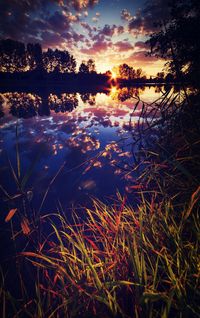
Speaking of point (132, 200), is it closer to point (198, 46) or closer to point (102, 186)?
point (102, 186)

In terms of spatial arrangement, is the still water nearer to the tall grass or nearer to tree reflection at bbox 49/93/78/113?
the tall grass

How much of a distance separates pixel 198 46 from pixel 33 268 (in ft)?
38.5

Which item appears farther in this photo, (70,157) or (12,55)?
(12,55)

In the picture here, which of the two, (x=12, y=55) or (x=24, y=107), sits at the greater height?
(x=12, y=55)

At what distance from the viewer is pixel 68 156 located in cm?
668

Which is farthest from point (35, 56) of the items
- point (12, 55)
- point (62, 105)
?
point (62, 105)

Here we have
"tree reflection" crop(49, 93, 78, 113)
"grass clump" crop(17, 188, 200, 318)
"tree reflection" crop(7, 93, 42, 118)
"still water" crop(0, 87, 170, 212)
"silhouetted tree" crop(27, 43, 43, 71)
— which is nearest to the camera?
"grass clump" crop(17, 188, 200, 318)

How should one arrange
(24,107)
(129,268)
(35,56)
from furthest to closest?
(35,56) → (24,107) → (129,268)

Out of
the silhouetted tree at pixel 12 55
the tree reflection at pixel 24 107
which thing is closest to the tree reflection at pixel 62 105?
the tree reflection at pixel 24 107

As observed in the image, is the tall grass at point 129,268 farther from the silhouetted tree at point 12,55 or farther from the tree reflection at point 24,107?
the silhouetted tree at point 12,55

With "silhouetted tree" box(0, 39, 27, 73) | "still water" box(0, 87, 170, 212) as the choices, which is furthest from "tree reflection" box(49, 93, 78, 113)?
"silhouetted tree" box(0, 39, 27, 73)

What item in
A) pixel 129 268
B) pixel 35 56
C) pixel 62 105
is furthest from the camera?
pixel 35 56

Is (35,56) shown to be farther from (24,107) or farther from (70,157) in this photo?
(70,157)

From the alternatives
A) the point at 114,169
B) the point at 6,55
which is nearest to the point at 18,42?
the point at 6,55
